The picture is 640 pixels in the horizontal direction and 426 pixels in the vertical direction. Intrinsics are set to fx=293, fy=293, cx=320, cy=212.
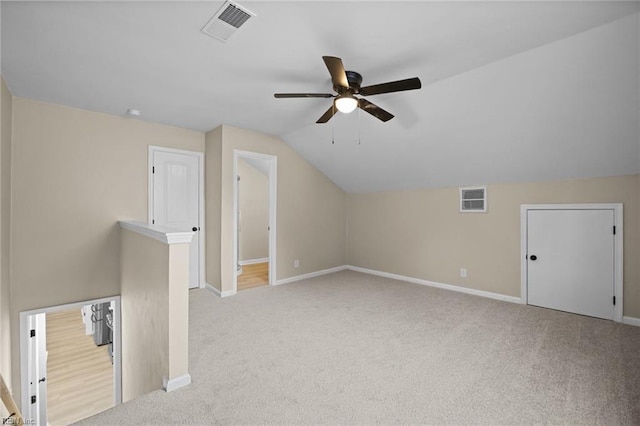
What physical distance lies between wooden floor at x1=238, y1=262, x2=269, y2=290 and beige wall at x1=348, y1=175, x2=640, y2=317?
1830 millimetres

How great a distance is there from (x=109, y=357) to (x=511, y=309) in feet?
20.7

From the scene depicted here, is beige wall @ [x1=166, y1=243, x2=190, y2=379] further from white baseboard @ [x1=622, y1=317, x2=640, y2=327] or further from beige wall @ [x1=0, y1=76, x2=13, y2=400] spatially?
white baseboard @ [x1=622, y1=317, x2=640, y2=327]

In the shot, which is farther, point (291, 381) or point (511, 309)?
point (511, 309)

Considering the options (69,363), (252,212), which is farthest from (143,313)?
(252,212)

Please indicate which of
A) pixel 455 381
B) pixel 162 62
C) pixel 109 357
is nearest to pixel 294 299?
pixel 455 381

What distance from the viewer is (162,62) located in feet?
8.07

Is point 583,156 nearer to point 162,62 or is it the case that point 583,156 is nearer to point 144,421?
point 162,62

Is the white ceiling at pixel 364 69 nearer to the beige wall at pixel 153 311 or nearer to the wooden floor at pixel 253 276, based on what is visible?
the beige wall at pixel 153 311

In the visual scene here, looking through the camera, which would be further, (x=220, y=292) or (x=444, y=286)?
(x=444, y=286)

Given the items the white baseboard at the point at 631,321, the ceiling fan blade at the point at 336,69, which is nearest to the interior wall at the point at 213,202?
the ceiling fan blade at the point at 336,69

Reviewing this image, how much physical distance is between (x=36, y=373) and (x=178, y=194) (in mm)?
2784

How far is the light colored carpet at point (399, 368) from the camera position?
1.83 m

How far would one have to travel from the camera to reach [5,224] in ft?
9.77

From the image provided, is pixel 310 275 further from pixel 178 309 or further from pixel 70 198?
pixel 70 198
